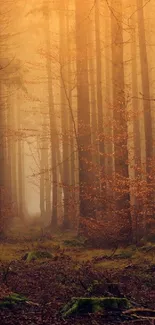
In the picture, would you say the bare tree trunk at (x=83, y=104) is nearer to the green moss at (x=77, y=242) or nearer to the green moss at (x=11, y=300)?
the green moss at (x=77, y=242)

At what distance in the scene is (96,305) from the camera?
6.29 m

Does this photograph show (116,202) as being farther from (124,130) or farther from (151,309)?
(151,309)

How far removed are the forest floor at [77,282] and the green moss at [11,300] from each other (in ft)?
0.22

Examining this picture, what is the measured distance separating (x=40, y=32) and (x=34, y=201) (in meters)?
65.4

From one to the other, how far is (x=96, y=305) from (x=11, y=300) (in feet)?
4.53

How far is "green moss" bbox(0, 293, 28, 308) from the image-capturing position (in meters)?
6.40

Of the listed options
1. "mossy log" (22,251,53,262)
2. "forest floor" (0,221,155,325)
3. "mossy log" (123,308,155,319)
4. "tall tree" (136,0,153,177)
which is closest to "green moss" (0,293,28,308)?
"forest floor" (0,221,155,325)

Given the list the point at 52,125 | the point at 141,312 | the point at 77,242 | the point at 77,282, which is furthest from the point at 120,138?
the point at 52,125

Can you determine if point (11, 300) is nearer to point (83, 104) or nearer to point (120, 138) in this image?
point (120, 138)

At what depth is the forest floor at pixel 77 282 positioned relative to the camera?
594cm

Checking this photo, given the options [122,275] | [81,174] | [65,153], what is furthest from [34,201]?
[122,275]

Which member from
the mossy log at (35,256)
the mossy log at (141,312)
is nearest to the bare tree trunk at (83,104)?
the mossy log at (35,256)

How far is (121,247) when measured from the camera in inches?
480

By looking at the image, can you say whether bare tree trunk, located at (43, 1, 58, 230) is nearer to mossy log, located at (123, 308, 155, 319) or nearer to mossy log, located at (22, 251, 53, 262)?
mossy log, located at (22, 251, 53, 262)
